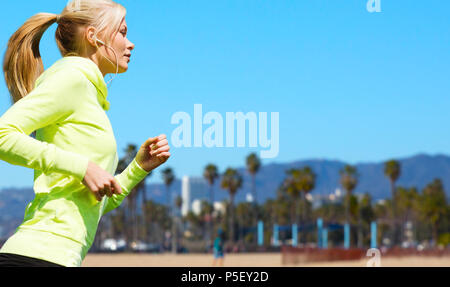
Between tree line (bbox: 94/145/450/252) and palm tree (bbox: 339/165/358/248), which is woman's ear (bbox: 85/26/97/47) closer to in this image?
tree line (bbox: 94/145/450/252)

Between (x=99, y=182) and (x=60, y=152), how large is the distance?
0.50 feet

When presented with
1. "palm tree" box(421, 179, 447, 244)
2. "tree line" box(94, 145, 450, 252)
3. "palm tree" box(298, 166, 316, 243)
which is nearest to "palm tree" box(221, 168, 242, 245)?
"tree line" box(94, 145, 450, 252)

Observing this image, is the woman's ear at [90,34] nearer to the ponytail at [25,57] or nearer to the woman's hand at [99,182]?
the ponytail at [25,57]

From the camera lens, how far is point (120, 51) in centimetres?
267

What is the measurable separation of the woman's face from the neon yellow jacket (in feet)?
0.40

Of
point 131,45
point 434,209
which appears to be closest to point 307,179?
point 434,209

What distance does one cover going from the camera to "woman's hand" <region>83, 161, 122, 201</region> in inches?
89.7

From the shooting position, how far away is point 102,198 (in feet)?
7.99

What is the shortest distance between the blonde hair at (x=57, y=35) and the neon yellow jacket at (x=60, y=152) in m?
0.13

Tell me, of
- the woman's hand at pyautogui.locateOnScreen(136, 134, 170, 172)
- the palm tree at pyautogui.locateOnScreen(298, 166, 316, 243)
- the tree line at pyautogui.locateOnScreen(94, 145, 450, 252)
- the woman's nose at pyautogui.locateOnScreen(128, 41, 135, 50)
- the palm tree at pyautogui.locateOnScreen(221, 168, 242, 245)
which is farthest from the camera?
the palm tree at pyautogui.locateOnScreen(221, 168, 242, 245)

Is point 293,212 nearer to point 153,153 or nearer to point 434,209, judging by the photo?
point 434,209

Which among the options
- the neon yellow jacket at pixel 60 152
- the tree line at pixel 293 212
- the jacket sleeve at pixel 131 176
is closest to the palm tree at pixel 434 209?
the tree line at pixel 293 212
